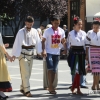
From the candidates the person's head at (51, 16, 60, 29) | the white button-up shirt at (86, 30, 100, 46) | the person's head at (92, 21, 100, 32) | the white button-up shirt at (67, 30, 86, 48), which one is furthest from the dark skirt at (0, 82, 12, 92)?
the person's head at (92, 21, 100, 32)

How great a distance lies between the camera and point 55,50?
10.6 meters

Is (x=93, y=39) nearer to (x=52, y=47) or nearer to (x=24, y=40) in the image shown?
(x=52, y=47)

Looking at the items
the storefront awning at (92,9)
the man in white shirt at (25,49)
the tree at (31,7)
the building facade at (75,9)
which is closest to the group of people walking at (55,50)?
the man in white shirt at (25,49)

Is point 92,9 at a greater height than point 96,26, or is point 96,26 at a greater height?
point 92,9

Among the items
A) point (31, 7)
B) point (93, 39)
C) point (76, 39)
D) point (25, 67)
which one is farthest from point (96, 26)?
point (31, 7)

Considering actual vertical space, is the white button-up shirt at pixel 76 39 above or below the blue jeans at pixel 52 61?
above

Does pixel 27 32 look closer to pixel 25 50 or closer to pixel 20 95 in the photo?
pixel 25 50

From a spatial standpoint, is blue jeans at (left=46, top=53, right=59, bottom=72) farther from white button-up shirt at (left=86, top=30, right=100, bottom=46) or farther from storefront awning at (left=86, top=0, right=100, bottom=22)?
storefront awning at (left=86, top=0, right=100, bottom=22)

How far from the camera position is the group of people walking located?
393 inches

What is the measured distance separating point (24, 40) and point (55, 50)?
1.01 m

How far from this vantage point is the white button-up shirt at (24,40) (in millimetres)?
9875

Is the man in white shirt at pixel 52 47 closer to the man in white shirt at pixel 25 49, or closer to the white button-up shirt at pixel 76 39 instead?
the white button-up shirt at pixel 76 39

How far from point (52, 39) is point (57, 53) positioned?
0.39 m

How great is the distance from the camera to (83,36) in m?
10.5
